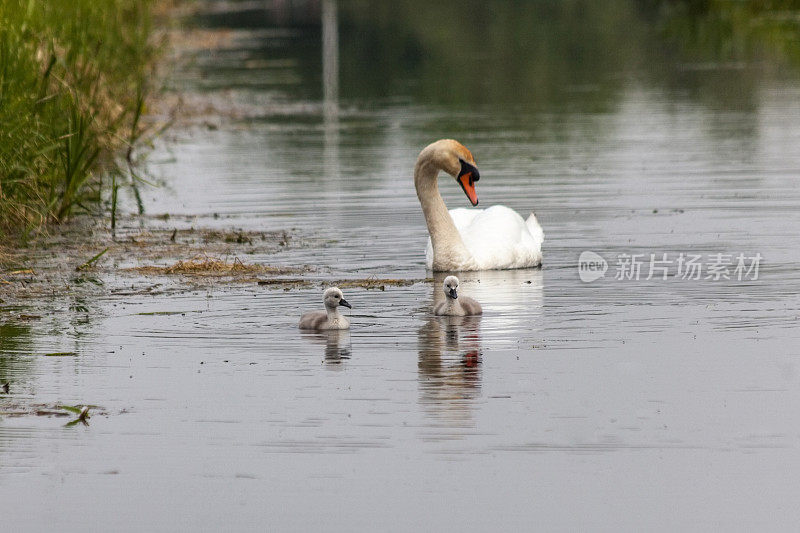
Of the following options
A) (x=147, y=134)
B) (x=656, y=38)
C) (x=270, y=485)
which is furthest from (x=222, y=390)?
(x=656, y=38)

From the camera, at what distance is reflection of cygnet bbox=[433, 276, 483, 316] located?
36.7ft

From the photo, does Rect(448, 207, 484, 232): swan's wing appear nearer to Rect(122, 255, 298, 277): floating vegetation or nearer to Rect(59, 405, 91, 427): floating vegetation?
Rect(122, 255, 298, 277): floating vegetation

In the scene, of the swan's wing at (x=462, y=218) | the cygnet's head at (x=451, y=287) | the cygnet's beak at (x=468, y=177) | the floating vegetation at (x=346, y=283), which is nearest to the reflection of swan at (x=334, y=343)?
the cygnet's head at (x=451, y=287)

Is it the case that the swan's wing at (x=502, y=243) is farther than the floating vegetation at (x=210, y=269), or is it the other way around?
the swan's wing at (x=502, y=243)

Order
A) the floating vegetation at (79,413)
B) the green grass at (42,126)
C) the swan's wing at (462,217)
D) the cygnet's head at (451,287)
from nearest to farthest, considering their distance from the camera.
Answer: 1. the floating vegetation at (79,413)
2. the cygnet's head at (451,287)
3. the green grass at (42,126)
4. the swan's wing at (462,217)

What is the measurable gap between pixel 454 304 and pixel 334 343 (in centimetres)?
114

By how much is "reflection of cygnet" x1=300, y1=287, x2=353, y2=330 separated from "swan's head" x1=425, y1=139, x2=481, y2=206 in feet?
10.7

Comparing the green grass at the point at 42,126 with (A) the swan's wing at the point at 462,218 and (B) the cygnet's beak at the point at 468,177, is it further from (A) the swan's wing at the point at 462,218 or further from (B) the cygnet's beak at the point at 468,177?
(B) the cygnet's beak at the point at 468,177

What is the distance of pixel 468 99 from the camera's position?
30.5 metres

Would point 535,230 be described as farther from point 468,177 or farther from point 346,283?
point 346,283

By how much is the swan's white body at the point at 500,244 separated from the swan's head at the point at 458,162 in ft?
0.80

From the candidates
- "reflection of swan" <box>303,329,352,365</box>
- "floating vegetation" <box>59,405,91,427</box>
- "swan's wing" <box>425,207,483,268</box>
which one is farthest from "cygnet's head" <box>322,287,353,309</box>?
"swan's wing" <box>425,207,483,268</box>

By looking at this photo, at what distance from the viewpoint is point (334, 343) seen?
34.4ft

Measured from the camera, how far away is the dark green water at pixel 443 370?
7285 mm
